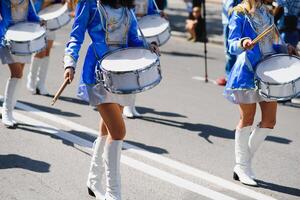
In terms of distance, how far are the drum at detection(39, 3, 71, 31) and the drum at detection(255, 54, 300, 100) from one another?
3.86 meters

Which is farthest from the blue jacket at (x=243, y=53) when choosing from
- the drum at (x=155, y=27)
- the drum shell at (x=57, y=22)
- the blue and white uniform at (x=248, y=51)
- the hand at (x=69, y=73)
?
the drum shell at (x=57, y=22)

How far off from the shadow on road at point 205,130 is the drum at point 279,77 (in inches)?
72.5

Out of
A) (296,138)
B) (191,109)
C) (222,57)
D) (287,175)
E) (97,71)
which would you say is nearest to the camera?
(97,71)

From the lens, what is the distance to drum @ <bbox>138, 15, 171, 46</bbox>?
311 inches

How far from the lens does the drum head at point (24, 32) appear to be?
7043 millimetres

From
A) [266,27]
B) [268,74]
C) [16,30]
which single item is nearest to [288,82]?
[268,74]

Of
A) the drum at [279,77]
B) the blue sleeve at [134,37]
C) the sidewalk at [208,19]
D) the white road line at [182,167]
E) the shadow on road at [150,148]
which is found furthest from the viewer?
the sidewalk at [208,19]

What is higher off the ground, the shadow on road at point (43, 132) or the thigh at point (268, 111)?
the thigh at point (268, 111)

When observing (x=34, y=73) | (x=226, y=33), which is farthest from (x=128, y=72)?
(x=226, y=33)

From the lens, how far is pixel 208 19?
1825cm

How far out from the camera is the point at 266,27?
18.6ft

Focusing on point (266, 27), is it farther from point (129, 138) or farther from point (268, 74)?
point (129, 138)

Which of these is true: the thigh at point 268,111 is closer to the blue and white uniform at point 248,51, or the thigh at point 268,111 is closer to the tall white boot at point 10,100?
the blue and white uniform at point 248,51

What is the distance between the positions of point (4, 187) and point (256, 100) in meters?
2.26
